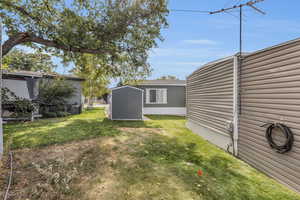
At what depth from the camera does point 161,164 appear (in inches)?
131

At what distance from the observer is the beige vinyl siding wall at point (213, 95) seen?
13.7ft

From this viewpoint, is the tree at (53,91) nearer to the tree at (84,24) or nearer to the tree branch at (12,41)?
the tree at (84,24)

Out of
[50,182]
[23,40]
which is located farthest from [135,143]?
[23,40]

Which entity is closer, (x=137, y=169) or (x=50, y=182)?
(x=50, y=182)

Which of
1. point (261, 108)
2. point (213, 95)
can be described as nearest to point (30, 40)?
point (213, 95)

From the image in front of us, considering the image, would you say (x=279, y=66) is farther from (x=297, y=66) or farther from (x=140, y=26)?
(x=140, y=26)

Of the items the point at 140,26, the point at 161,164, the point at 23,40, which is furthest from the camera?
the point at 140,26

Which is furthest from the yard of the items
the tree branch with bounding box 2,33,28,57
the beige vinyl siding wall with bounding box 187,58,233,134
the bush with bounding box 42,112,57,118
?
the bush with bounding box 42,112,57,118

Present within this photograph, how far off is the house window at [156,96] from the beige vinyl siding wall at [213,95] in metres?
5.97

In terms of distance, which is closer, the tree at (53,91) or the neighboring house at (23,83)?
the neighboring house at (23,83)

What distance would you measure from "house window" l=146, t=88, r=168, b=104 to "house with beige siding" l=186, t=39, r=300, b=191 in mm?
7765

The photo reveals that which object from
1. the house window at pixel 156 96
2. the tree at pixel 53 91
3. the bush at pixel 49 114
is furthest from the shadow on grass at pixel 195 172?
the tree at pixel 53 91

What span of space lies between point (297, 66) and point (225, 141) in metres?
2.75

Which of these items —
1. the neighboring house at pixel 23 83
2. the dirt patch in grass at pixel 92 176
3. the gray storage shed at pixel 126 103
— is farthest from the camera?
the gray storage shed at pixel 126 103
